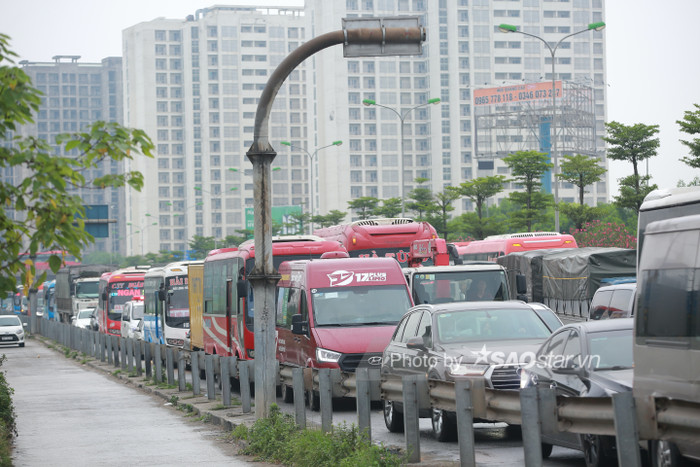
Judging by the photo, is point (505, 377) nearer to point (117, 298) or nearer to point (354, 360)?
point (354, 360)

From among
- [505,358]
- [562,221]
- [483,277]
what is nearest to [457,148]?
[562,221]

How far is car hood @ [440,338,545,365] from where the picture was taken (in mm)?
12711

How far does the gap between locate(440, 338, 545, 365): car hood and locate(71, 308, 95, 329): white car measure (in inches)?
1976

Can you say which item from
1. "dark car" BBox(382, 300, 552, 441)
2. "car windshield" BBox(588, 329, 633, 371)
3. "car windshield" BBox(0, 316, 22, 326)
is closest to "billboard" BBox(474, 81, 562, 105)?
"car windshield" BBox(0, 316, 22, 326)

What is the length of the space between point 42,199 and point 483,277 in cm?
1606

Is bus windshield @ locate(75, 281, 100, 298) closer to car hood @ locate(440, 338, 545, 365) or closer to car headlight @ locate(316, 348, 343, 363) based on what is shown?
car headlight @ locate(316, 348, 343, 363)

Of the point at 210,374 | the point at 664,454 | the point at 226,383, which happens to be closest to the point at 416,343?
the point at 664,454

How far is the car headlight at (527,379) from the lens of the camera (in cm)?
1120

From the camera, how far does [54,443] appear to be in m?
15.6

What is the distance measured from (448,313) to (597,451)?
462cm

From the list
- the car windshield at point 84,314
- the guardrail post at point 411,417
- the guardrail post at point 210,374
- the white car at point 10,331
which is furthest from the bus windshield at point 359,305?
the car windshield at point 84,314

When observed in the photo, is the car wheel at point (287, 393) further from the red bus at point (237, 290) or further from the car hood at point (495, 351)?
the car hood at point (495, 351)

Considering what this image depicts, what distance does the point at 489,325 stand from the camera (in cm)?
1395

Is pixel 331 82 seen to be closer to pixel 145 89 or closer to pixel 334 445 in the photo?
pixel 145 89
